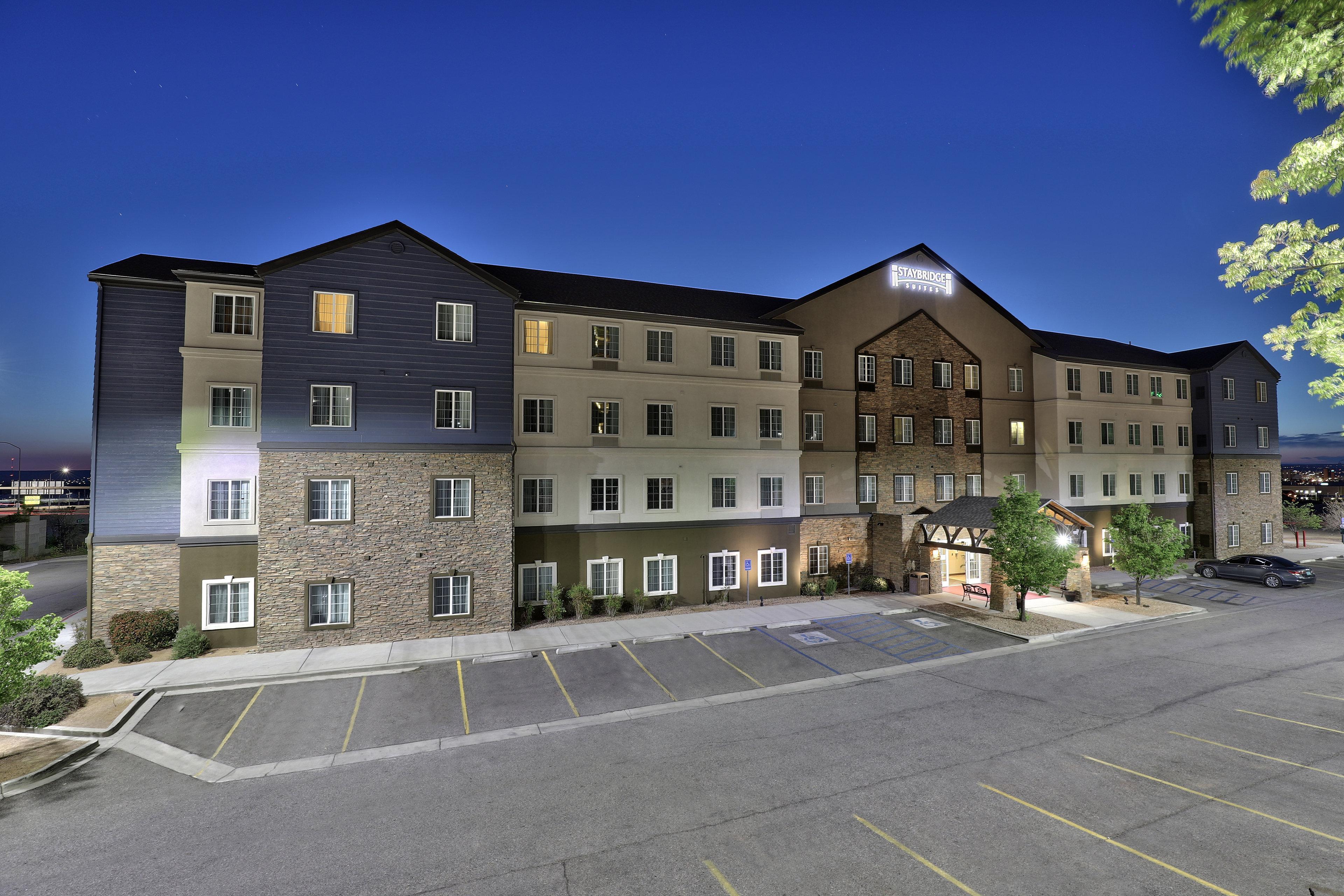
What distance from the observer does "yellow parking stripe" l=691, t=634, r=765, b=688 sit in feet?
57.7

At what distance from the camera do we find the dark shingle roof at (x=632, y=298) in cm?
2739

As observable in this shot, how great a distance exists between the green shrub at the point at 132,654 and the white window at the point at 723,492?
73.2 ft

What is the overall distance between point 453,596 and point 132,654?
10356 mm

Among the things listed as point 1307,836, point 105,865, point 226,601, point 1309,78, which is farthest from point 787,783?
point 226,601

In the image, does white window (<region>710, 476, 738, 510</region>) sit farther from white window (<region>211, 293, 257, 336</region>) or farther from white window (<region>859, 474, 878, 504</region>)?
white window (<region>211, 293, 257, 336</region>)

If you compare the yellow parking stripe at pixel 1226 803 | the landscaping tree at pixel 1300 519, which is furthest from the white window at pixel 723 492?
the landscaping tree at pixel 1300 519

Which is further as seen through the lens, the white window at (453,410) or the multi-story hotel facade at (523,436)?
the white window at (453,410)

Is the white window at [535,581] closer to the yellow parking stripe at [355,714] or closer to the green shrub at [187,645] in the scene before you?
the yellow parking stripe at [355,714]

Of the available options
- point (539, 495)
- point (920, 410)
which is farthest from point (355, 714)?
point (920, 410)

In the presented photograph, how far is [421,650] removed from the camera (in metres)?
20.5

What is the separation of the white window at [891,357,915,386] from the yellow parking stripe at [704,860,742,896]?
94.0ft

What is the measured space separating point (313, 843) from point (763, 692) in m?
11.5

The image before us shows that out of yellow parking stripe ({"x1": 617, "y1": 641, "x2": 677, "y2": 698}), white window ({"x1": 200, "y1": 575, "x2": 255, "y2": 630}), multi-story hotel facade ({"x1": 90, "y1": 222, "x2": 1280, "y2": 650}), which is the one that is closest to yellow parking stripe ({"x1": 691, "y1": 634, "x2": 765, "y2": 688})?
yellow parking stripe ({"x1": 617, "y1": 641, "x2": 677, "y2": 698})

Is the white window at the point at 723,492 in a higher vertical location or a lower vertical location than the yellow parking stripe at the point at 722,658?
higher
